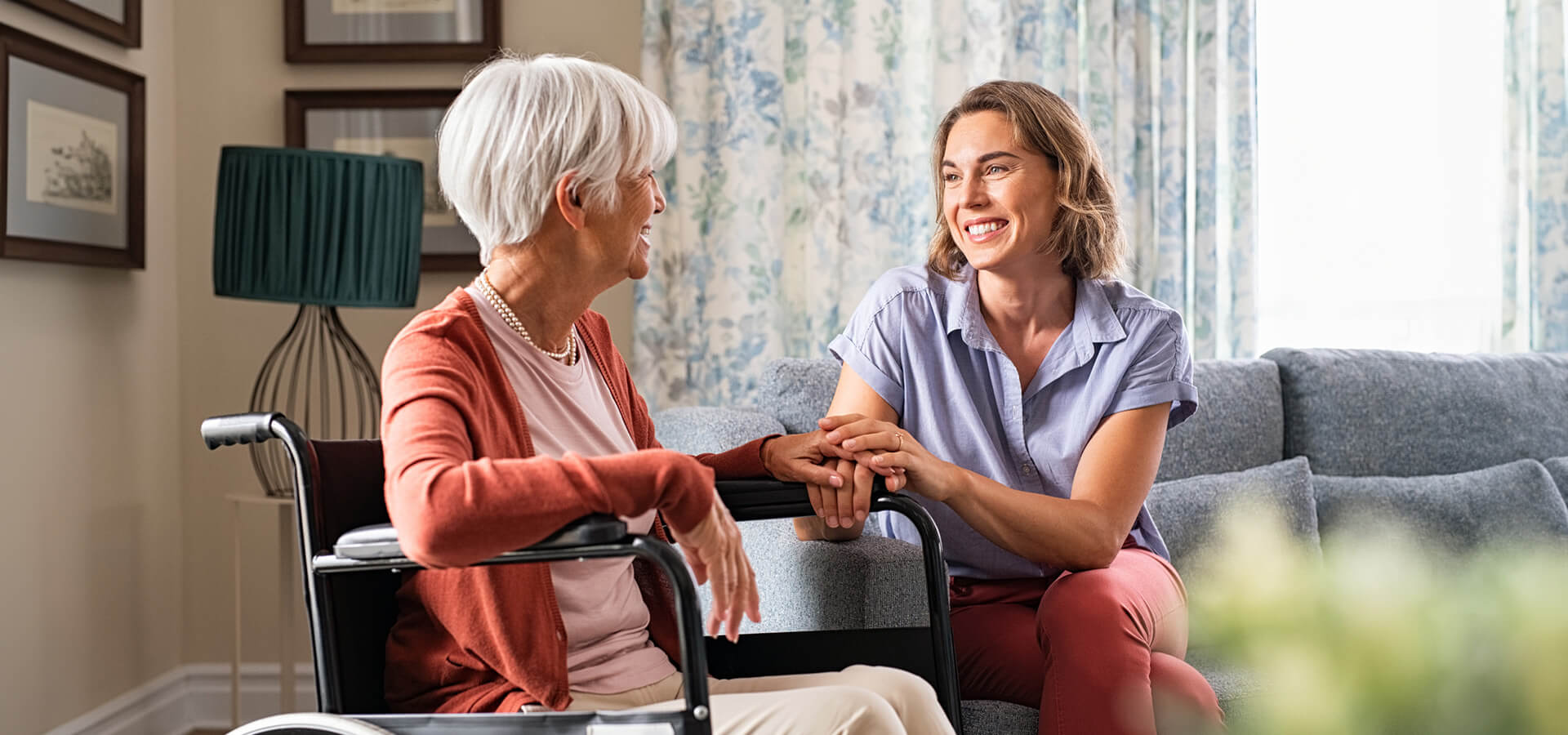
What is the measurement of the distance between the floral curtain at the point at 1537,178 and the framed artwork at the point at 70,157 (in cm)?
319

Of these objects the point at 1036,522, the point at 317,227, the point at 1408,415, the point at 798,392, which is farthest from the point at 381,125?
the point at 1408,415

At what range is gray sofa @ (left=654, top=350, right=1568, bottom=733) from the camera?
7.04ft

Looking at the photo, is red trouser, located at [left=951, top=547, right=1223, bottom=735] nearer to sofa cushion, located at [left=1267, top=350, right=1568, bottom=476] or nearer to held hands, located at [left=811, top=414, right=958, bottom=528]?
held hands, located at [left=811, top=414, right=958, bottom=528]

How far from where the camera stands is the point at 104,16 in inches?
97.0

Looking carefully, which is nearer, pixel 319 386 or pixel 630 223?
pixel 630 223

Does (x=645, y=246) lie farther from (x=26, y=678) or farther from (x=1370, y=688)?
(x=26, y=678)

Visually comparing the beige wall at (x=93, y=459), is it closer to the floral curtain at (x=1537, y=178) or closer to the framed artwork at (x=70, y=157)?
the framed artwork at (x=70, y=157)

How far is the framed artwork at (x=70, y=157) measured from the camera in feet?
7.20

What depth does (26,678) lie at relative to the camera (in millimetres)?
2293

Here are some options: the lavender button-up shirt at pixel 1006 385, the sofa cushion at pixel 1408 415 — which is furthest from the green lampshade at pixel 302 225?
the sofa cushion at pixel 1408 415

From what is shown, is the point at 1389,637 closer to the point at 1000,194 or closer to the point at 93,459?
the point at 1000,194

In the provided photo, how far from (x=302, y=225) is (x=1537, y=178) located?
9.32 ft

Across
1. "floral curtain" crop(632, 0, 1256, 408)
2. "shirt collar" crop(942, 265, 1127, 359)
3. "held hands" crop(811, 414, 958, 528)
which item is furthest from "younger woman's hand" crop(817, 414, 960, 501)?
"floral curtain" crop(632, 0, 1256, 408)

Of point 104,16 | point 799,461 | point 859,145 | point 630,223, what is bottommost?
point 799,461
